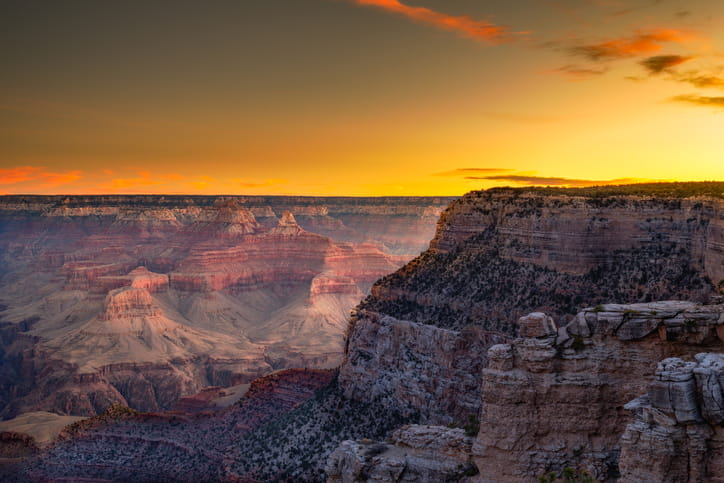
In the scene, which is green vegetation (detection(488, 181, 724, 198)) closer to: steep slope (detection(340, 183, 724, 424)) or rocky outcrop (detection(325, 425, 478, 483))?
steep slope (detection(340, 183, 724, 424))

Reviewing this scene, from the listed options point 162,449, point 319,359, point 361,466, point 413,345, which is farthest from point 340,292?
point 361,466

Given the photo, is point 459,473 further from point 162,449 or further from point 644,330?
point 162,449

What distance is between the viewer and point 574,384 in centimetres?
2453

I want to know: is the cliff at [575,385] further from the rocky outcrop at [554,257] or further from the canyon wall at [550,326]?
the rocky outcrop at [554,257]

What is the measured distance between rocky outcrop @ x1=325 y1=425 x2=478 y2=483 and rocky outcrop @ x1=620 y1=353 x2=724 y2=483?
8.24m

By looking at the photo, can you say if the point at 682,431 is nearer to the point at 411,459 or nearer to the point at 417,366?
the point at 411,459

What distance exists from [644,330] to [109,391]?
294 ft

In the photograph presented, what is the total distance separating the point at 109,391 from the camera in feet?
323

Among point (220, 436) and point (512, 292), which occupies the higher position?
point (512, 292)

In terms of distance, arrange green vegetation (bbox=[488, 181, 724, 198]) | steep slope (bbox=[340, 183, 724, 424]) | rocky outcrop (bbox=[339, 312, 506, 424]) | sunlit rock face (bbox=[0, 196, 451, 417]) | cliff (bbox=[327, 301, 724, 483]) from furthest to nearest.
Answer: sunlit rock face (bbox=[0, 196, 451, 417])
rocky outcrop (bbox=[339, 312, 506, 424])
green vegetation (bbox=[488, 181, 724, 198])
steep slope (bbox=[340, 183, 724, 424])
cliff (bbox=[327, 301, 724, 483])

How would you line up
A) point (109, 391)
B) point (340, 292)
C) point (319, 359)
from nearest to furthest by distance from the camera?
point (109, 391), point (319, 359), point (340, 292)

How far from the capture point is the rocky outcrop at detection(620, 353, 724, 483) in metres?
19.2

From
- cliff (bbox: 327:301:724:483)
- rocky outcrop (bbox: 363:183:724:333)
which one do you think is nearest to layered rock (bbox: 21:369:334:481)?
rocky outcrop (bbox: 363:183:724:333)

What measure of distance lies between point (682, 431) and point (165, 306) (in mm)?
132016
